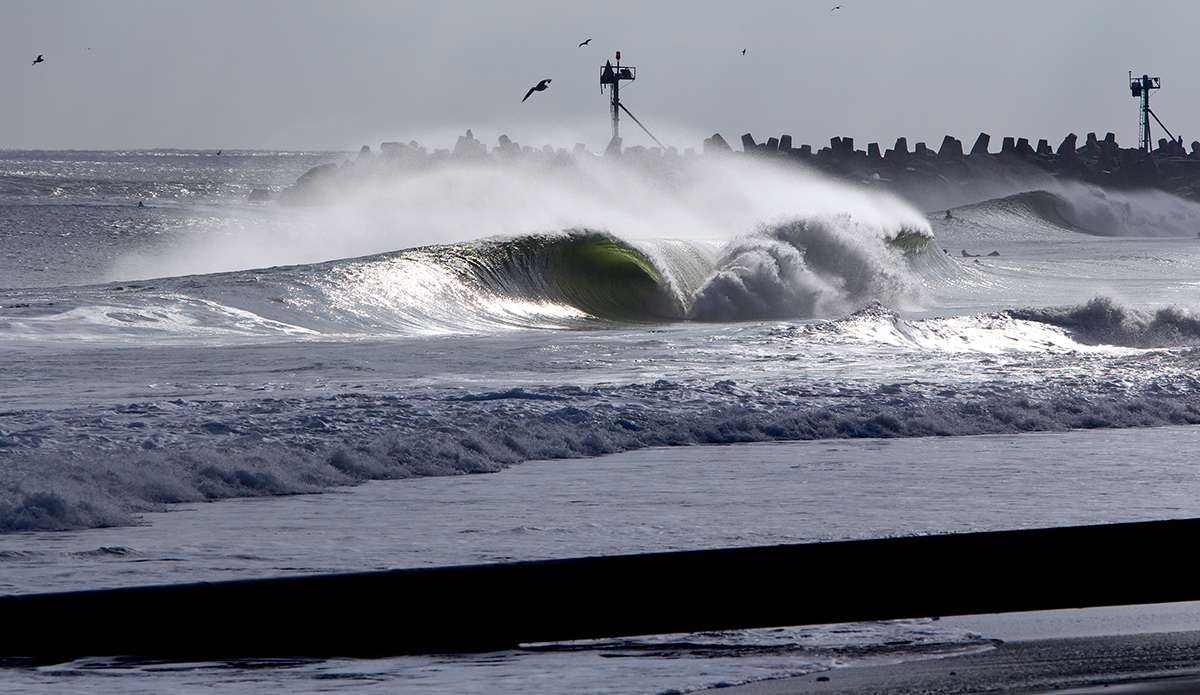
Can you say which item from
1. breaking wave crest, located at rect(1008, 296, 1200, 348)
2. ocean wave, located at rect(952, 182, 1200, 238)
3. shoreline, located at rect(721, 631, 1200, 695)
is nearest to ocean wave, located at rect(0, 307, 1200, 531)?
shoreline, located at rect(721, 631, 1200, 695)

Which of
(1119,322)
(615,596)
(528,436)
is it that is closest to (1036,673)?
(615,596)

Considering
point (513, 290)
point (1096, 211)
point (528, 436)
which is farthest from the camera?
point (1096, 211)

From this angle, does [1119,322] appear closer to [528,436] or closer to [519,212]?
[528,436]

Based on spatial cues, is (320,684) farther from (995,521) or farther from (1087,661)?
(995,521)

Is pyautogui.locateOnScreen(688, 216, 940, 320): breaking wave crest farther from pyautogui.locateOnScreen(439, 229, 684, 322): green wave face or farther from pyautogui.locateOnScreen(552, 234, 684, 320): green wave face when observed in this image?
pyautogui.locateOnScreen(439, 229, 684, 322): green wave face

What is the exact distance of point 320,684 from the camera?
2.58 metres

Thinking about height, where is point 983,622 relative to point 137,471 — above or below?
below

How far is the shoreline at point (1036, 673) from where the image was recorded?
260 cm

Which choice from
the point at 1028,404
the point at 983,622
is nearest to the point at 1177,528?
the point at 983,622

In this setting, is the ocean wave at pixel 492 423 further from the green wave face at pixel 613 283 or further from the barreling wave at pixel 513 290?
the green wave face at pixel 613 283

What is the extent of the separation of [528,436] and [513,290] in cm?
1060

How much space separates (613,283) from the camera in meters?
18.0

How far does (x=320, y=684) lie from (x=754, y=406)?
188 inches

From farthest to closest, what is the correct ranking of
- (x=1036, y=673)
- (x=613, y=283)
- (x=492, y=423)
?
(x=613, y=283) < (x=492, y=423) < (x=1036, y=673)
